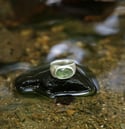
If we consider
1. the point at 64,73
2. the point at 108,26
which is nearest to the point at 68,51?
the point at 108,26

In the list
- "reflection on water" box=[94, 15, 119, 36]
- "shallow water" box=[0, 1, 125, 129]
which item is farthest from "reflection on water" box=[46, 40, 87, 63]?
"reflection on water" box=[94, 15, 119, 36]

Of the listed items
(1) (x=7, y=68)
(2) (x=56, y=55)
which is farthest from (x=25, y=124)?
(2) (x=56, y=55)

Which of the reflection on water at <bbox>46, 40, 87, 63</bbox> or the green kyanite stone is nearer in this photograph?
the green kyanite stone

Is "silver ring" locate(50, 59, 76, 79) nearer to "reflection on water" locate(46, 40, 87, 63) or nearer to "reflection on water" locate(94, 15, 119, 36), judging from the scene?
"reflection on water" locate(46, 40, 87, 63)

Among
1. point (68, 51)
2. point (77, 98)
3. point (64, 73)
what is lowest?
point (77, 98)

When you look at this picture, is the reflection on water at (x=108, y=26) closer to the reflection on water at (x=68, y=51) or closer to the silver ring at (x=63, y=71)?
the reflection on water at (x=68, y=51)

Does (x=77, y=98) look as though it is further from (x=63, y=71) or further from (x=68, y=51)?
(x=68, y=51)

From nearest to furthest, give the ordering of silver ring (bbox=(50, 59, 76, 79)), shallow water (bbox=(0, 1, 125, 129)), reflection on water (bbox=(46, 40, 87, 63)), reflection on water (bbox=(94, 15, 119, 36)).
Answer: shallow water (bbox=(0, 1, 125, 129)) < silver ring (bbox=(50, 59, 76, 79)) < reflection on water (bbox=(46, 40, 87, 63)) < reflection on water (bbox=(94, 15, 119, 36))

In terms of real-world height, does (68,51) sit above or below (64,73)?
below

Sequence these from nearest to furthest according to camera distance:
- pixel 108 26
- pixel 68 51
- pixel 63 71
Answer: pixel 63 71, pixel 68 51, pixel 108 26
